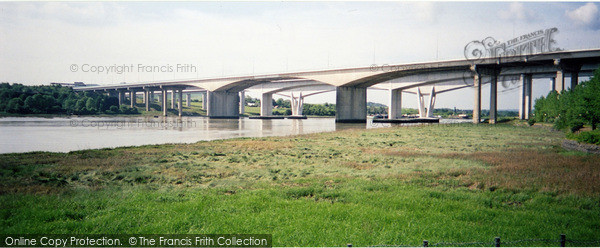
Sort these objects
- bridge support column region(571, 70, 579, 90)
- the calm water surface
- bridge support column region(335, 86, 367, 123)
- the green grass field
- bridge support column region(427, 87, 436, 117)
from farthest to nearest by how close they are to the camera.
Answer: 1. bridge support column region(427, 87, 436, 117)
2. bridge support column region(335, 86, 367, 123)
3. bridge support column region(571, 70, 579, 90)
4. the calm water surface
5. the green grass field

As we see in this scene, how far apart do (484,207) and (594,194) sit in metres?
3.98

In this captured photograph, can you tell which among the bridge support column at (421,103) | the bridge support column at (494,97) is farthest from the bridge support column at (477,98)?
the bridge support column at (421,103)

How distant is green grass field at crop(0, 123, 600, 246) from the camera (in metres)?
8.63

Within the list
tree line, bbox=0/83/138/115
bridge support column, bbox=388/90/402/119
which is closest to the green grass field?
bridge support column, bbox=388/90/402/119

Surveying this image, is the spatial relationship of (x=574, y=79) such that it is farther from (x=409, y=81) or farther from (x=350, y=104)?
(x=350, y=104)

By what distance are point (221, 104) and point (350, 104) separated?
165ft

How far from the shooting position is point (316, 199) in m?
11.7

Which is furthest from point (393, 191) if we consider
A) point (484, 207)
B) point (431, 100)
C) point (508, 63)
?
point (431, 100)

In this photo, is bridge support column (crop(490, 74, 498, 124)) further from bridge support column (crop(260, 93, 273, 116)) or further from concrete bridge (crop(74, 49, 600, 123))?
bridge support column (crop(260, 93, 273, 116))

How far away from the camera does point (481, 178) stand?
1459cm

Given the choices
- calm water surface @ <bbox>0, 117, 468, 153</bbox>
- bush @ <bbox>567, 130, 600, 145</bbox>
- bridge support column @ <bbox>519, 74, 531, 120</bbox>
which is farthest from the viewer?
bridge support column @ <bbox>519, 74, 531, 120</bbox>

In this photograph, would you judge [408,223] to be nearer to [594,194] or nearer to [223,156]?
[594,194]

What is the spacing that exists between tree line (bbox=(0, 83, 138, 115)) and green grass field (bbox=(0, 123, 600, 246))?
315 feet

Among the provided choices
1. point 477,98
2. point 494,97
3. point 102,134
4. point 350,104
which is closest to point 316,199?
point 102,134
